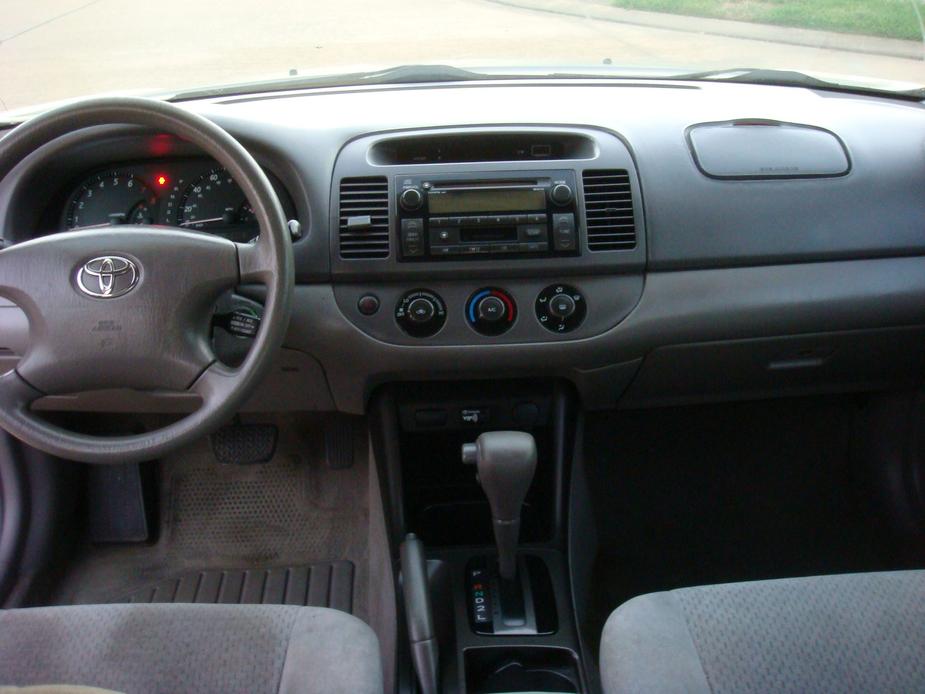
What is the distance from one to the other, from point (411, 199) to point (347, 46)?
2.06 feet

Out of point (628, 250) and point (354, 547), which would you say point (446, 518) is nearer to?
point (354, 547)

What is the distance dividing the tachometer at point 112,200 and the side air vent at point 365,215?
17.0 inches

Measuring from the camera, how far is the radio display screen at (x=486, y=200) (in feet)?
5.73

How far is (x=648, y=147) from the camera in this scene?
1831mm

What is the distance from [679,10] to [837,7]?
39 centimetres

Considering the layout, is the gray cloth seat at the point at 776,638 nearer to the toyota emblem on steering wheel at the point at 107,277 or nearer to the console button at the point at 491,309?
the console button at the point at 491,309

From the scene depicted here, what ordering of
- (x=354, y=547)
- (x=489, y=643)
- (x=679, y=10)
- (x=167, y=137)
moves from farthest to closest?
(x=354, y=547)
(x=679, y=10)
(x=489, y=643)
(x=167, y=137)

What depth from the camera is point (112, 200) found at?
1.83 metres

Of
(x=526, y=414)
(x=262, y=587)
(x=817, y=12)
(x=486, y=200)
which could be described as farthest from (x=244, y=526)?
(x=817, y=12)

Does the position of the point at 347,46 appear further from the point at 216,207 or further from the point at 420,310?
the point at 420,310

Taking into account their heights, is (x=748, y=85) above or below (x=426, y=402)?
above

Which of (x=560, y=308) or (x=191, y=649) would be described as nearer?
(x=191, y=649)

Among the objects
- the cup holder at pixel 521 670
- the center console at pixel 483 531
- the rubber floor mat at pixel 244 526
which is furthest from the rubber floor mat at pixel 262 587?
the cup holder at pixel 521 670

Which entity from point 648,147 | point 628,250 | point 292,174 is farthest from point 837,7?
point 292,174
